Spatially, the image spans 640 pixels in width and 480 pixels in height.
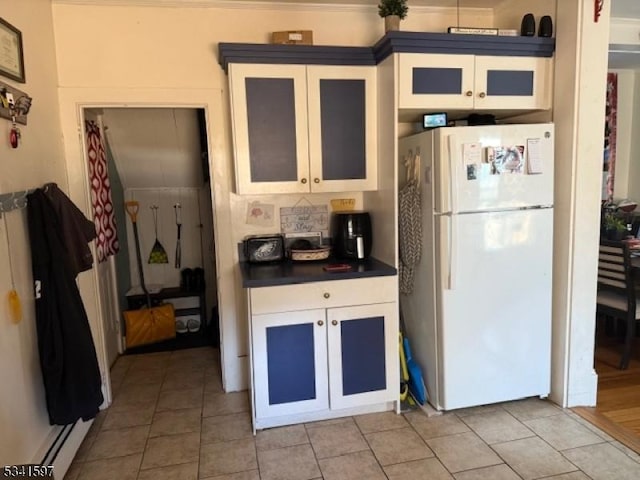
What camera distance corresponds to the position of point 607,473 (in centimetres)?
203

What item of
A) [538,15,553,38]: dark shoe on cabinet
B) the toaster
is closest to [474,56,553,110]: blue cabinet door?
[538,15,553,38]: dark shoe on cabinet

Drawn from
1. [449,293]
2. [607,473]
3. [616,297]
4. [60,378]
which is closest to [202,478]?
[60,378]

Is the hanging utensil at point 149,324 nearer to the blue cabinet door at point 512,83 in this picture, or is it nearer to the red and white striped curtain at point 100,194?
the red and white striped curtain at point 100,194

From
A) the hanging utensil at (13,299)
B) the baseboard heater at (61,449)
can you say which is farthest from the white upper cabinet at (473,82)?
the baseboard heater at (61,449)

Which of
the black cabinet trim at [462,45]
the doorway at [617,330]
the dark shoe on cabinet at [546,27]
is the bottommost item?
the doorway at [617,330]

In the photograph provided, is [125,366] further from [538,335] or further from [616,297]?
[616,297]

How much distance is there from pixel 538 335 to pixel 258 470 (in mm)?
1702

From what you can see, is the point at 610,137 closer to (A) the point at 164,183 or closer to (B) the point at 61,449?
(A) the point at 164,183

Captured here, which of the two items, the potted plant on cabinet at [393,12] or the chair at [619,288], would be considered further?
the chair at [619,288]

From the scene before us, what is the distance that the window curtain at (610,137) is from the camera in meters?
4.21

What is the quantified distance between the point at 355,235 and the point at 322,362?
0.81 metres

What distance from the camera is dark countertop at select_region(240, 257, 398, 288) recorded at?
237cm

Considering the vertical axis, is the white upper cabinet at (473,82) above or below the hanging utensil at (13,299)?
above

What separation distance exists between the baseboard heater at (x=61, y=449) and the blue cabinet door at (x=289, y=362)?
36.1 inches
